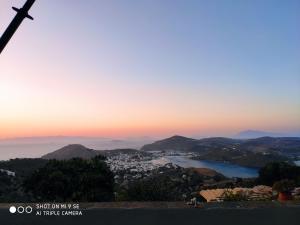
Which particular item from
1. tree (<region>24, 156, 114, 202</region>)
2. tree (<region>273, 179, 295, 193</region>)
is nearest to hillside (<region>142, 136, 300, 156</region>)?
tree (<region>24, 156, 114, 202</region>)

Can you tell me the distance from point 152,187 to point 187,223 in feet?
13.4

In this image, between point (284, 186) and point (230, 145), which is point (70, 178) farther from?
point (230, 145)

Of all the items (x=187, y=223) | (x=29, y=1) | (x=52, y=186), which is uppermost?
(x=29, y=1)

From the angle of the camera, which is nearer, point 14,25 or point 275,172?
point 14,25

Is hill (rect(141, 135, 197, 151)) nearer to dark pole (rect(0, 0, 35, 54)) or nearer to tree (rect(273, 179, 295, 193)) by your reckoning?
tree (rect(273, 179, 295, 193))

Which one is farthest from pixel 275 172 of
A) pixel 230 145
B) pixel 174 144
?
pixel 174 144

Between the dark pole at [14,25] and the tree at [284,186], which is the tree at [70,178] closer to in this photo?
the tree at [284,186]

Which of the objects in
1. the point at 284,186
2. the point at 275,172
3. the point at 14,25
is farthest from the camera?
the point at 275,172

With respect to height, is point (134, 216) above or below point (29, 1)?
below

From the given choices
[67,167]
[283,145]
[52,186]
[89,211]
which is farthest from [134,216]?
[283,145]

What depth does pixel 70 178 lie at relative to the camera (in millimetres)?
18031

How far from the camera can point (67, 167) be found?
1988cm

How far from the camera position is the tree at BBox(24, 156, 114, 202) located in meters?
17.0

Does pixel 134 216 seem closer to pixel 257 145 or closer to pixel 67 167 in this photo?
pixel 67 167
